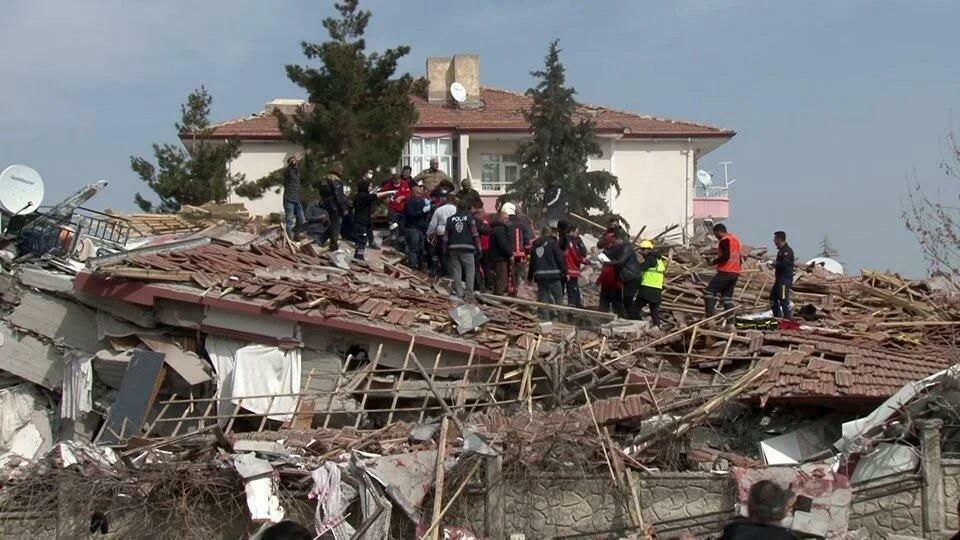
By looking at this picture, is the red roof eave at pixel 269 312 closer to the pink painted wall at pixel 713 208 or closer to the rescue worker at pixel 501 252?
the rescue worker at pixel 501 252

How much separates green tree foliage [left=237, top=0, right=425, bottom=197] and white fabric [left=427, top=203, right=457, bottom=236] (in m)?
11.6

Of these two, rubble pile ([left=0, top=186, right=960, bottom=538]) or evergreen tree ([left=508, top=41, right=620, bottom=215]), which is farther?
evergreen tree ([left=508, top=41, right=620, bottom=215])

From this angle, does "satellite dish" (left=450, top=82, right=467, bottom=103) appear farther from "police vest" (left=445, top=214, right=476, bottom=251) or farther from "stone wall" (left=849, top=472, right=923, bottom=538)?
"stone wall" (left=849, top=472, right=923, bottom=538)

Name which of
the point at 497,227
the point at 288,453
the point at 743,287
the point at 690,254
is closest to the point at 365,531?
the point at 288,453

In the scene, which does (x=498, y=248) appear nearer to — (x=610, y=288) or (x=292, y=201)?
(x=610, y=288)

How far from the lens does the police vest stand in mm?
20516

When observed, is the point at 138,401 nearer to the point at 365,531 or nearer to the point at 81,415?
the point at 81,415

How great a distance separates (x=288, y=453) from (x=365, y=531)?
5.41 ft

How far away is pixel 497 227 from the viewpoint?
2130cm

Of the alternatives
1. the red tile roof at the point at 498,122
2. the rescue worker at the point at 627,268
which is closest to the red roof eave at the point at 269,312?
the rescue worker at the point at 627,268

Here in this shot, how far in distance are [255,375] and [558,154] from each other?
20.6 m

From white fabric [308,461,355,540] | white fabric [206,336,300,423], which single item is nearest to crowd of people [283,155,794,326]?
white fabric [206,336,300,423]

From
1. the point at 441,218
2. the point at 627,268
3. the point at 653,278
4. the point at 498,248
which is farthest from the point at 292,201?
the point at 653,278

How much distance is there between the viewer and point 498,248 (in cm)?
2128
